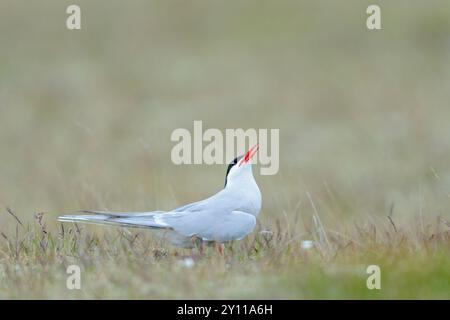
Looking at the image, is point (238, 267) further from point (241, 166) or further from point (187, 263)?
point (241, 166)

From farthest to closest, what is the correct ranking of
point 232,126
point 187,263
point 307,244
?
point 232,126 → point 307,244 → point 187,263

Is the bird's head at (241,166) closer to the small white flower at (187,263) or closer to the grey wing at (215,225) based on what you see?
the grey wing at (215,225)

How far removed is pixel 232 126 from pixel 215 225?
35.0ft

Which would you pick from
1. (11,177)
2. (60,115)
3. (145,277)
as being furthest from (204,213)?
(60,115)

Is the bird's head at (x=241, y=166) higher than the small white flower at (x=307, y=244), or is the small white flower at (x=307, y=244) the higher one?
the bird's head at (x=241, y=166)

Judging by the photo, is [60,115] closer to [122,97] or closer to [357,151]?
[122,97]

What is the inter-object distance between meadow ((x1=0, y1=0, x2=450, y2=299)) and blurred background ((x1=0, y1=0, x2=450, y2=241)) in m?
0.04

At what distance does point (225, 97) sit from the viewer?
65.9ft

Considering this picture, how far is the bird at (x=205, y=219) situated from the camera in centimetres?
732

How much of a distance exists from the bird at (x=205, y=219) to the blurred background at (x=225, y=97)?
115 inches

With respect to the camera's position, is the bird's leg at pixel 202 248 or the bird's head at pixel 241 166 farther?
the bird's head at pixel 241 166

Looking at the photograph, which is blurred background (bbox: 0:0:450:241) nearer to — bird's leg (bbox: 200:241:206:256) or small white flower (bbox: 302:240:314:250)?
bird's leg (bbox: 200:241:206:256)

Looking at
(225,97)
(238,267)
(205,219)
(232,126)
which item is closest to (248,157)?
(205,219)

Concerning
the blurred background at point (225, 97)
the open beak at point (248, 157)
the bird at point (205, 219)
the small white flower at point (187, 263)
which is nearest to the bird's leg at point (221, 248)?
the bird at point (205, 219)
